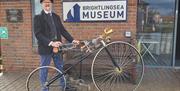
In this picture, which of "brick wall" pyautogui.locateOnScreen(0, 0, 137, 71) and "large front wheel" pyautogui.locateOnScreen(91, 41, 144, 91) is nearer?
"large front wheel" pyautogui.locateOnScreen(91, 41, 144, 91)

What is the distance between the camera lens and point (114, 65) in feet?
16.0

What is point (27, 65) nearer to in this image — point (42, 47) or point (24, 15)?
point (24, 15)

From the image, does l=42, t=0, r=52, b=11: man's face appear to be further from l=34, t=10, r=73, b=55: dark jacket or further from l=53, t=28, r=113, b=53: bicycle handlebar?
l=53, t=28, r=113, b=53: bicycle handlebar

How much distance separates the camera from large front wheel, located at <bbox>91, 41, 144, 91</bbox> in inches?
194

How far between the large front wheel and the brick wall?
1184 millimetres

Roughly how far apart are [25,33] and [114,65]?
2.90 meters

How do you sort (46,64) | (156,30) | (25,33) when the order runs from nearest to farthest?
(46,64) → (25,33) → (156,30)

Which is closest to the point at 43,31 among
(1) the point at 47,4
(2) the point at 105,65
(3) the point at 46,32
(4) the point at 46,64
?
(3) the point at 46,32

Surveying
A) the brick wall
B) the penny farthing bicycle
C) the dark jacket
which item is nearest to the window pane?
the brick wall

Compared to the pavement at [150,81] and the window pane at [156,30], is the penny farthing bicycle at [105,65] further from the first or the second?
the window pane at [156,30]

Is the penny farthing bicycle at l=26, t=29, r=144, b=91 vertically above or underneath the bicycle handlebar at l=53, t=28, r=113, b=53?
underneath

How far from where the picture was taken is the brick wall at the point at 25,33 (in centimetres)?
656

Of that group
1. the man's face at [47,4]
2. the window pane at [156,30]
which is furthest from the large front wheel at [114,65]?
the window pane at [156,30]

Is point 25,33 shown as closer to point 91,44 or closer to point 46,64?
point 46,64
